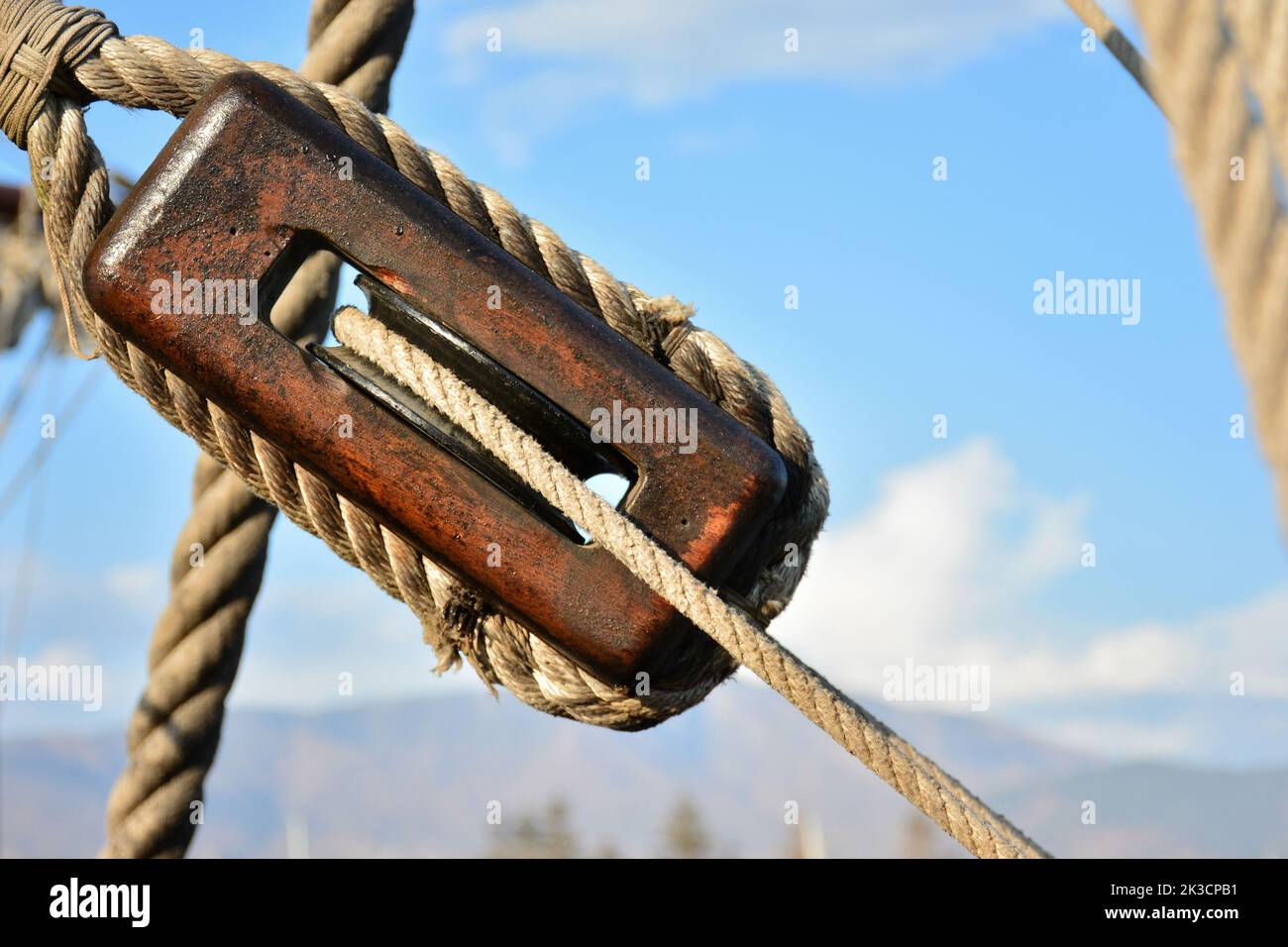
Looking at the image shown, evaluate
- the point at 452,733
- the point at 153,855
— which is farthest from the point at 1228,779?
the point at 153,855

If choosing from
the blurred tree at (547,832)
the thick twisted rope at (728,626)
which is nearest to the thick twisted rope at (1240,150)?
the thick twisted rope at (728,626)

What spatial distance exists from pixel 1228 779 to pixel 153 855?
122181mm

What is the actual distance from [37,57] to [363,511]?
21.3 inches

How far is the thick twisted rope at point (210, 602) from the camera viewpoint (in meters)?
1.59

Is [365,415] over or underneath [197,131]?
underneath

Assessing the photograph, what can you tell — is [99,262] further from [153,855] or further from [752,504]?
[153,855]

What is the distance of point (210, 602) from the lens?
161 cm

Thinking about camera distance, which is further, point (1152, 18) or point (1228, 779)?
point (1228, 779)

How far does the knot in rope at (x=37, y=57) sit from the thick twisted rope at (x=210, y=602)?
331 mm

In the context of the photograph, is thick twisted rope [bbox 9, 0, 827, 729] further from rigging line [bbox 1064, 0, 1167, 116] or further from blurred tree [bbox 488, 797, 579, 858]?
blurred tree [bbox 488, 797, 579, 858]

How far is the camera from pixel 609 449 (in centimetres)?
124

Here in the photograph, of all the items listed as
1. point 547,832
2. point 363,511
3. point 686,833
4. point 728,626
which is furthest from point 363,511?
point 547,832

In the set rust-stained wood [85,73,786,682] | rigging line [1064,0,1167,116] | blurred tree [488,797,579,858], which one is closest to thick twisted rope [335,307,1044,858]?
rust-stained wood [85,73,786,682]

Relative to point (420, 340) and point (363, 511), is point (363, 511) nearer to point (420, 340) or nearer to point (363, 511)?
point (363, 511)
